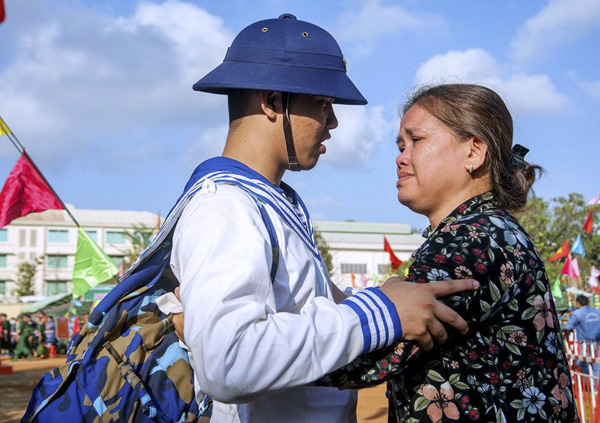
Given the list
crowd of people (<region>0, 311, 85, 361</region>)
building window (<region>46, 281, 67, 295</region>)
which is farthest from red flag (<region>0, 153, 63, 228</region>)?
building window (<region>46, 281, 67, 295</region>)

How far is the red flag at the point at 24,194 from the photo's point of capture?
1353 centimetres

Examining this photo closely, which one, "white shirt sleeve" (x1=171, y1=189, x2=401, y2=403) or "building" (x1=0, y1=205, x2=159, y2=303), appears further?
"building" (x1=0, y1=205, x2=159, y2=303)

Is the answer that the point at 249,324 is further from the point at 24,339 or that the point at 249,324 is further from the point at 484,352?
the point at 24,339

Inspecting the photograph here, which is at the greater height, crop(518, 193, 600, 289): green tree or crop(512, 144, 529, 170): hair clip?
crop(518, 193, 600, 289): green tree

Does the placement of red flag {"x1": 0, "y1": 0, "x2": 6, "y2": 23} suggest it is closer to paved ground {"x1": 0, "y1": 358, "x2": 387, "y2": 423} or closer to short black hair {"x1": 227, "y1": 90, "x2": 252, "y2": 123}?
short black hair {"x1": 227, "y1": 90, "x2": 252, "y2": 123}

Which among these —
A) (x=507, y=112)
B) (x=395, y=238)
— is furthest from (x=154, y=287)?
(x=395, y=238)

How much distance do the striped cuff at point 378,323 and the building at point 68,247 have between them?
5695cm

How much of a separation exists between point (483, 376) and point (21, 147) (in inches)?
507

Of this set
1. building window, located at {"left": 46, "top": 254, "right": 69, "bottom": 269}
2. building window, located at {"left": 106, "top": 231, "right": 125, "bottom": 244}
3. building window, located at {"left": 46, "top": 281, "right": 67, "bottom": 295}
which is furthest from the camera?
building window, located at {"left": 106, "top": 231, "right": 125, "bottom": 244}

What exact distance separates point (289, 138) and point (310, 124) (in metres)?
0.09

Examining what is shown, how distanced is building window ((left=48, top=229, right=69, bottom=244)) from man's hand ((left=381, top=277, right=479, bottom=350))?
6944 cm

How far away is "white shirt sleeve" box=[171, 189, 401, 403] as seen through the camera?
1.63 m

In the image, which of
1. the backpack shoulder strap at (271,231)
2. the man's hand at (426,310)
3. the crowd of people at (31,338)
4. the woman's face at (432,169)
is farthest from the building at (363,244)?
the man's hand at (426,310)

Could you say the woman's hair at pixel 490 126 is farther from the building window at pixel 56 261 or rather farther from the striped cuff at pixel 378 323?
the building window at pixel 56 261
